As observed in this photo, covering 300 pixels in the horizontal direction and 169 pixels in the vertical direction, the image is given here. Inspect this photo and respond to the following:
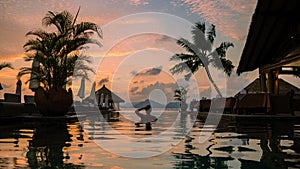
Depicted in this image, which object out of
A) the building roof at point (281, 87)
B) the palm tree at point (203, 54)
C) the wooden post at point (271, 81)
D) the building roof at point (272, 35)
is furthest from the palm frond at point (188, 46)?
the wooden post at point (271, 81)

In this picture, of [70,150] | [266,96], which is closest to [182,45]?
[266,96]

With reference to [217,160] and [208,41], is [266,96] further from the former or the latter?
[208,41]

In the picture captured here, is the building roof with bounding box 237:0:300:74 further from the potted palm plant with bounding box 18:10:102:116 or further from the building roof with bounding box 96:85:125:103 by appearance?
the building roof with bounding box 96:85:125:103

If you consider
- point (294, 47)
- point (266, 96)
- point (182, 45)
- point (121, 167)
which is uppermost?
point (182, 45)

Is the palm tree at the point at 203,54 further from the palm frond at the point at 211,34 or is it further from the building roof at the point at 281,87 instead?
the building roof at the point at 281,87

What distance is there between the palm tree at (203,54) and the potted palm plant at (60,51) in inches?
656

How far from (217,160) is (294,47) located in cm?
1211

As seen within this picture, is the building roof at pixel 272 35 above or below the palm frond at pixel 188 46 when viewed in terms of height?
below

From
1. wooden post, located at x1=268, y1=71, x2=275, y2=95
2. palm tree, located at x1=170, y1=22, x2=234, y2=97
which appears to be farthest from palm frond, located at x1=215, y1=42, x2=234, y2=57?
wooden post, located at x1=268, y1=71, x2=275, y2=95

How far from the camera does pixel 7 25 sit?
15.6 m

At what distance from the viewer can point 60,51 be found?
14.0 metres

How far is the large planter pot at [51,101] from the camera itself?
13.0 metres

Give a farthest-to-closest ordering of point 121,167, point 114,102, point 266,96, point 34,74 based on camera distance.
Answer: point 114,102 < point 266,96 < point 34,74 < point 121,167

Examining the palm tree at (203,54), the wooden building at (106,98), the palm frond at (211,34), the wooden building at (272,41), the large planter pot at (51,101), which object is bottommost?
the large planter pot at (51,101)
